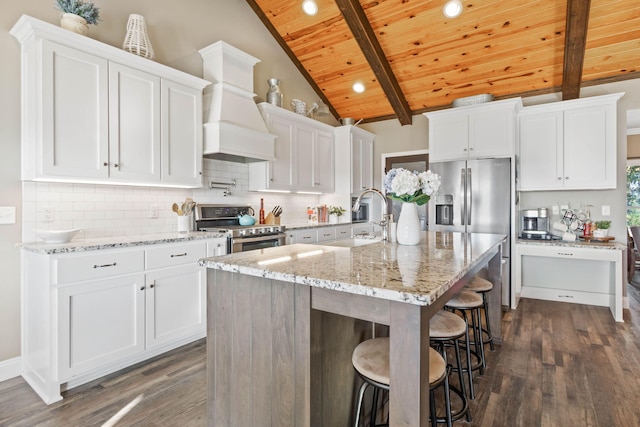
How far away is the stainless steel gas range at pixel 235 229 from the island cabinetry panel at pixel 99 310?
0.45 m

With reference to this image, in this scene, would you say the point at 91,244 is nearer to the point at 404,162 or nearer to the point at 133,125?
the point at 133,125

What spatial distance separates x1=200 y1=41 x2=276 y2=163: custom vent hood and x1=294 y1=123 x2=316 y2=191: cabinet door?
28.1 inches

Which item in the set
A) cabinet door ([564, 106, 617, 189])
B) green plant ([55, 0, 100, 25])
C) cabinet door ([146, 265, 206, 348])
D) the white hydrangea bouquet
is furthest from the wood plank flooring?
green plant ([55, 0, 100, 25])

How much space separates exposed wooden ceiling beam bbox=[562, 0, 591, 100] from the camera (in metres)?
3.15

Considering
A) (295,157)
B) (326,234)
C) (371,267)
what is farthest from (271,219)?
(371,267)

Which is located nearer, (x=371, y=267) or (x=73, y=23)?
(x=371, y=267)

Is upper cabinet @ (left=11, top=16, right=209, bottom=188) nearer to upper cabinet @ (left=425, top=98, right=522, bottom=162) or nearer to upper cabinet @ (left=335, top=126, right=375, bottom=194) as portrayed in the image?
upper cabinet @ (left=335, top=126, right=375, bottom=194)

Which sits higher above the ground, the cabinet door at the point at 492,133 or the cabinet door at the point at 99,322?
the cabinet door at the point at 492,133

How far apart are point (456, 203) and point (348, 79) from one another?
237cm

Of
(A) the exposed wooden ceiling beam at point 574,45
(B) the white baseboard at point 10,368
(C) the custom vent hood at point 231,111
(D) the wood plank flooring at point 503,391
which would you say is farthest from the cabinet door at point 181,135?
(A) the exposed wooden ceiling beam at point 574,45

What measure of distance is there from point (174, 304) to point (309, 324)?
1.81m

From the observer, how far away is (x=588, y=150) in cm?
396

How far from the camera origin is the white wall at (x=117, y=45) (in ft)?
7.73

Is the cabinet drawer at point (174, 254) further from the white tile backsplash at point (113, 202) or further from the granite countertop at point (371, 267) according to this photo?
the granite countertop at point (371, 267)
